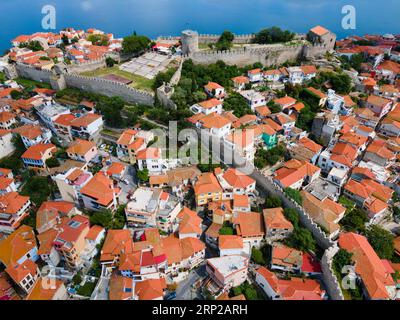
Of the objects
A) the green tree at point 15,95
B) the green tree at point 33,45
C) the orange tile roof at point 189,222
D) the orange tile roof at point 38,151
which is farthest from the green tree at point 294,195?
the green tree at point 33,45

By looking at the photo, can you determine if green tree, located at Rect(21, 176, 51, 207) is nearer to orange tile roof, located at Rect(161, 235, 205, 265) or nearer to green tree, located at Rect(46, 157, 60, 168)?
green tree, located at Rect(46, 157, 60, 168)

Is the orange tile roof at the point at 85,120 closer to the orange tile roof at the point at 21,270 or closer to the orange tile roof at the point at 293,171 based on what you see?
the orange tile roof at the point at 21,270

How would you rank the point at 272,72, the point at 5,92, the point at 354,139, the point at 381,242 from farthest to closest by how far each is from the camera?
the point at 272,72
the point at 5,92
the point at 354,139
the point at 381,242

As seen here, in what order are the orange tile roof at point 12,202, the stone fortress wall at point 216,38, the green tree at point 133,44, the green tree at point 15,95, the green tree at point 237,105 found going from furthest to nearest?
the stone fortress wall at point 216,38
the green tree at point 133,44
the green tree at point 15,95
the green tree at point 237,105
the orange tile roof at point 12,202

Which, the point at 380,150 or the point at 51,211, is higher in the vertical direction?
the point at 380,150

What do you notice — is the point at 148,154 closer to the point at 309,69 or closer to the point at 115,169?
the point at 115,169

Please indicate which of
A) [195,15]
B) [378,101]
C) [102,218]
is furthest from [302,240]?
[195,15]
